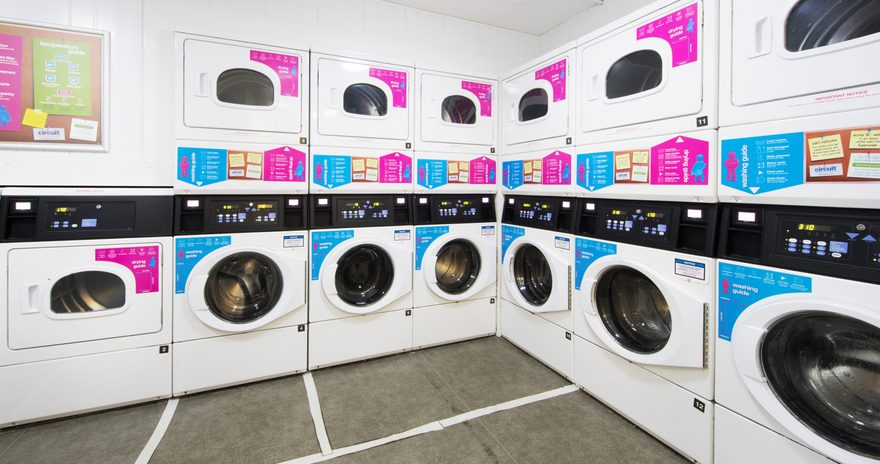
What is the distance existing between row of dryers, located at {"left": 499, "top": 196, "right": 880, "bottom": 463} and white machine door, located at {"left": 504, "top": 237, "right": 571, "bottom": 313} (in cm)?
10

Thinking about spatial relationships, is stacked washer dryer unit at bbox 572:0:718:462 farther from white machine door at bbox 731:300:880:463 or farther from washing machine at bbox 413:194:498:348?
washing machine at bbox 413:194:498:348

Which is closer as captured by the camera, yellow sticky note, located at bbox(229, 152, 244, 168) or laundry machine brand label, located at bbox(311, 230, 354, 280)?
yellow sticky note, located at bbox(229, 152, 244, 168)

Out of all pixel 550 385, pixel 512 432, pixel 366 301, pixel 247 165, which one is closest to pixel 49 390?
pixel 247 165

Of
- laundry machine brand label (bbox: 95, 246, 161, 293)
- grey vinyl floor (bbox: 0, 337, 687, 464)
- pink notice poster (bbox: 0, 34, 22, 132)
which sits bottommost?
grey vinyl floor (bbox: 0, 337, 687, 464)

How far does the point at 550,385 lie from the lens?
2533 millimetres

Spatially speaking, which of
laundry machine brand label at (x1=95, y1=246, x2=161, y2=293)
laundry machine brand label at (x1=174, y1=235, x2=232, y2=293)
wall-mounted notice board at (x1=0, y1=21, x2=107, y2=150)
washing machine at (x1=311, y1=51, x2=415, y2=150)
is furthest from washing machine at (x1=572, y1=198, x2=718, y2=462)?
wall-mounted notice board at (x1=0, y1=21, x2=107, y2=150)

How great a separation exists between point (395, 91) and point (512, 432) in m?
2.38

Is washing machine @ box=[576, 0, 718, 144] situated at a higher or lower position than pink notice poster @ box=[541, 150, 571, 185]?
higher

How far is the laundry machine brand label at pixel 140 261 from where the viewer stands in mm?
2191

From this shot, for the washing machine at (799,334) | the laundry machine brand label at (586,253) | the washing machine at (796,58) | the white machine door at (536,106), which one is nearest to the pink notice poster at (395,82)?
the white machine door at (536,106)

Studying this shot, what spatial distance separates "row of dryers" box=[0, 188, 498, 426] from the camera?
81.5 inches

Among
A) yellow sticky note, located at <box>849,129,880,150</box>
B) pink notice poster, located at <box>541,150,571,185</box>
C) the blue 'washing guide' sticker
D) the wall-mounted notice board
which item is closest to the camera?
yellow sticky note, located at <box>849,129,880,150</box>

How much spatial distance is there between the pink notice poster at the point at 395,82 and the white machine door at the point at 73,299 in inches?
71.3

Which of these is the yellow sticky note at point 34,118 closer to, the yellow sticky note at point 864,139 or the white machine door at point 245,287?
the white machine door at point 245,287
